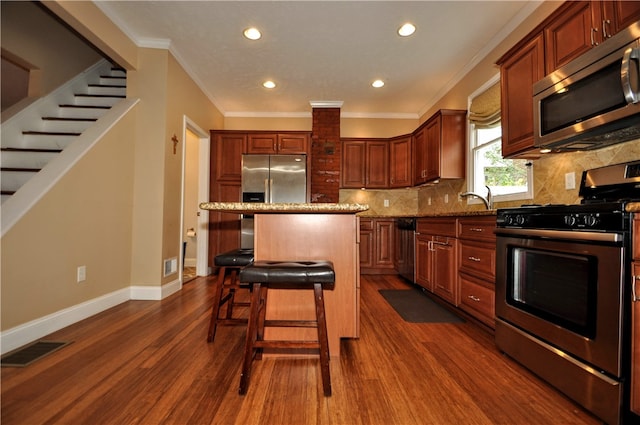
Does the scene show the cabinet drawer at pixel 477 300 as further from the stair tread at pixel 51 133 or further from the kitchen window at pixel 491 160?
the stair tread at pixel 51 133

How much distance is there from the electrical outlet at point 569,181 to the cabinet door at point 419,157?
6.36ft

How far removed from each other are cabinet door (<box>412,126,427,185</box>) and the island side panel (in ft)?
8.59

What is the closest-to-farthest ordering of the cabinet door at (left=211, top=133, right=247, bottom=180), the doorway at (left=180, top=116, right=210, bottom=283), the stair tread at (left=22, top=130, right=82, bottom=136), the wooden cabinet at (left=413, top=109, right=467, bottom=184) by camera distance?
the stair tread at (left=22, top=130, right=82, bottom=136) < the wooden cabinet at (left=413, top=109, right=467, bottom=184) < the doorway at (left=180, top=116, right=210, bottom=283) < the cabinet door at (left=211, top=133, right=247, bottom=180)

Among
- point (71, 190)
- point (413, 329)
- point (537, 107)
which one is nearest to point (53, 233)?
point (71, 190)

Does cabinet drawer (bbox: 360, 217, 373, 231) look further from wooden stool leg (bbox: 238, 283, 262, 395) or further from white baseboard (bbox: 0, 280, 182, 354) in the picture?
wooden stool leg (bbox: 238, 283, 262, 395)

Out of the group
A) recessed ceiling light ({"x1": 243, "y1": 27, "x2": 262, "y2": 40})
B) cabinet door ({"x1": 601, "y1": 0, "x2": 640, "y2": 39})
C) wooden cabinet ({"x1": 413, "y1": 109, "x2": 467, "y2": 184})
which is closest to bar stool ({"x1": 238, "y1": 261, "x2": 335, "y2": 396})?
cabinet door ({"x1": 601, "y1": 0, "x2": 640, "y2": 39})

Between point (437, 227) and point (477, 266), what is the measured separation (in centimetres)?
75

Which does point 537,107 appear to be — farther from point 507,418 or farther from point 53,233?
point 53,233

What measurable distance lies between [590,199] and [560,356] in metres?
1.03

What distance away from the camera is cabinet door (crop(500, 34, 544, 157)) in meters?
1.98

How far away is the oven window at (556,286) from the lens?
4.10 ft

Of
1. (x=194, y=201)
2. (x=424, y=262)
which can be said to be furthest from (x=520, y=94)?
(x=194, y=201)

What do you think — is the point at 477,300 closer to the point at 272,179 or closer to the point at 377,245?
the point at 377,245

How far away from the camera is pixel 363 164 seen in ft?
15.9
